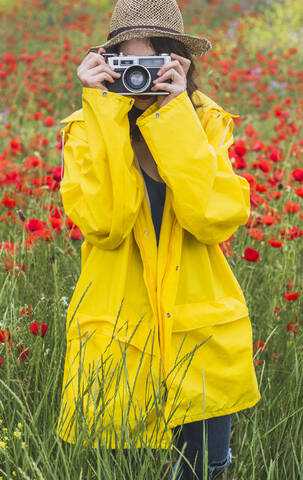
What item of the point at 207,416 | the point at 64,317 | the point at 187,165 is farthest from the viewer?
the point at 64,317

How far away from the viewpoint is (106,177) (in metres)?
1.38

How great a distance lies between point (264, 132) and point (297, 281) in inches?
130

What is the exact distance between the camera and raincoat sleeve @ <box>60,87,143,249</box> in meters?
1.36

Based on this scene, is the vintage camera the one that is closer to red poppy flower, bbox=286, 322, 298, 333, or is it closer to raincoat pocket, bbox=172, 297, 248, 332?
raincoat pocket, bbox=172, 297, 248, 332

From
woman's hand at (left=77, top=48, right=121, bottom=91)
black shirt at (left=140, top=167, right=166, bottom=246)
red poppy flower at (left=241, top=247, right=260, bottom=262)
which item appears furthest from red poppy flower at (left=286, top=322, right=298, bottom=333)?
woman's hand at (left=77, top=48, right=121, bottom=91)

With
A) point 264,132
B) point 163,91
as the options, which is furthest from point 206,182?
point 264,132

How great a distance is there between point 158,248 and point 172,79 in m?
0.39

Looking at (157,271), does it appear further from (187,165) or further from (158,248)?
(187,165)

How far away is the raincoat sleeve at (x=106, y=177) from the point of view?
1355 mm

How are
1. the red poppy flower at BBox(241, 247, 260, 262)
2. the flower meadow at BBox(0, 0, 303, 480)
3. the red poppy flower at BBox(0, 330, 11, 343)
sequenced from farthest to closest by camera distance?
the red poppy flower at BBox(241, 247, 260, 262)
the red poppy flower at BBox(0, 330, 11, 343)
the flower meadow at BBox(0, 0, 303, 480)

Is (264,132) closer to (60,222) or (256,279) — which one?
(256,279)

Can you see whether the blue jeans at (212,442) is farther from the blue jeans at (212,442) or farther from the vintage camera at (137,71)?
the vintage camera at (137,71)

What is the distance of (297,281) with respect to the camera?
2301 millimetres

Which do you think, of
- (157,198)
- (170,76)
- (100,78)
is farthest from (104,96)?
(157,198)
